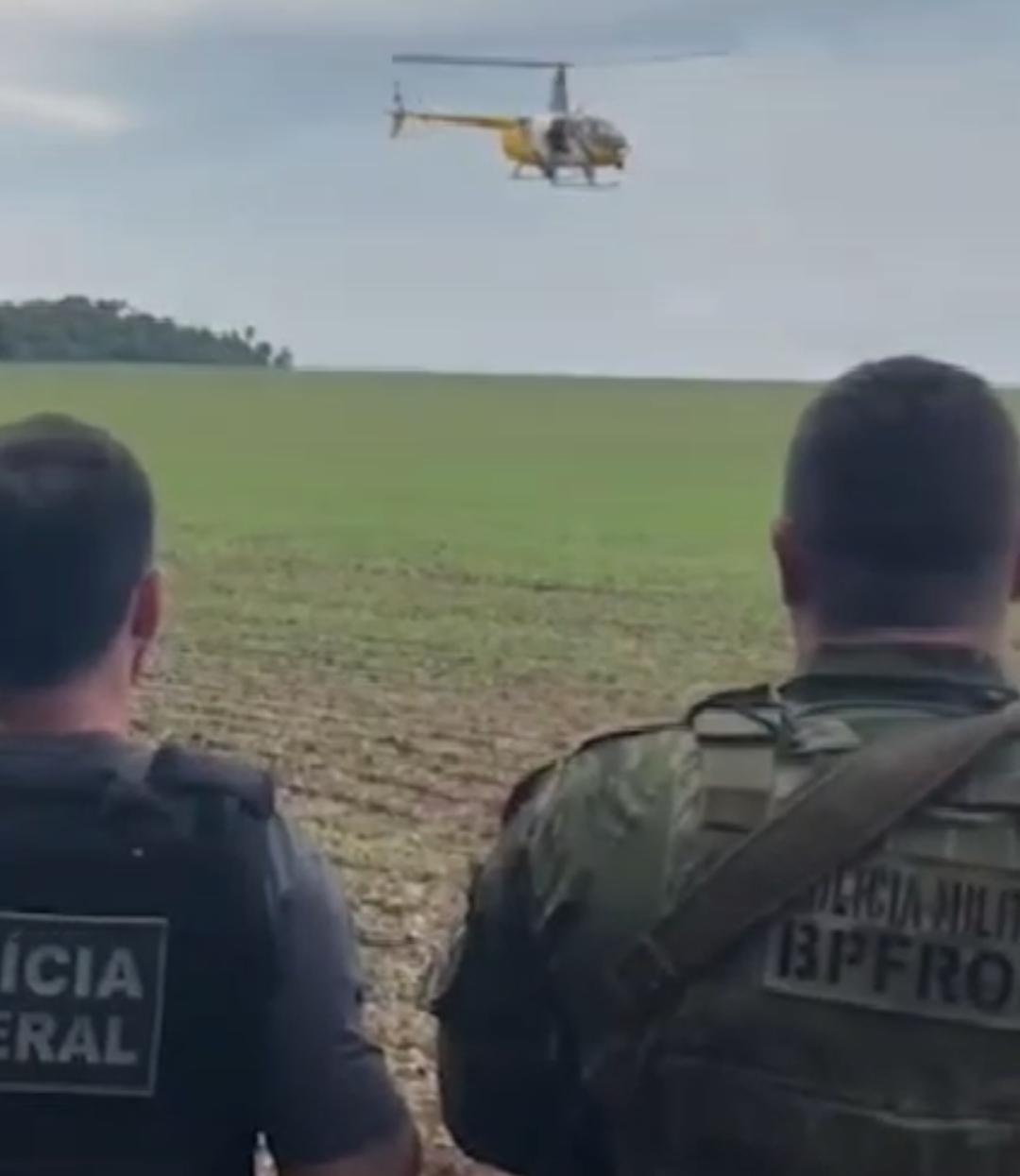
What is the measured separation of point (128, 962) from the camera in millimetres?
2570

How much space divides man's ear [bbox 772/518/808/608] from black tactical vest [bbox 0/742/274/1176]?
504mm

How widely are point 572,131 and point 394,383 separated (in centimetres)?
7244

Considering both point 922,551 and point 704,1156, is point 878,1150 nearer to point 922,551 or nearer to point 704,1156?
point 704,1156

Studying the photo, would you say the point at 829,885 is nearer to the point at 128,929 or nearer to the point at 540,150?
the point at 128,929

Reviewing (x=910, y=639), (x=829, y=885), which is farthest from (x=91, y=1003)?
(x=910, y=639)

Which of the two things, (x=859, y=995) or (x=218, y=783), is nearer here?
(x=859, y=995)

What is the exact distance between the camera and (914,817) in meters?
2.42

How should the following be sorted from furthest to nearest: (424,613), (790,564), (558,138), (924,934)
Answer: (558,138)
(424,613)
(790,564)
(924,934)

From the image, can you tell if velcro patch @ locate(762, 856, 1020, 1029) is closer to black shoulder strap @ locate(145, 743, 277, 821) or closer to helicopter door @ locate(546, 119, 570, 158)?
black shoulder strap @ locate(145, 743, 277, 821)

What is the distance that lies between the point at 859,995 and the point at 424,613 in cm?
2194

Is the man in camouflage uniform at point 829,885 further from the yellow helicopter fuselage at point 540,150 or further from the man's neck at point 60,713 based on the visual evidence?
the yellow helicopter fuselage at point 540,150

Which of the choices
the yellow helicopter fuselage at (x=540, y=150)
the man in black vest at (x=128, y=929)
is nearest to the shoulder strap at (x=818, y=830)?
the man in black vest at (x=128, y=929)

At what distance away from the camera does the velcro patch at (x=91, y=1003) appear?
2.56 m

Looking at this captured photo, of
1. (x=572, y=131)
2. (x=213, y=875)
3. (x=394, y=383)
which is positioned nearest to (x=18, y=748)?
(x=213, y=875)
